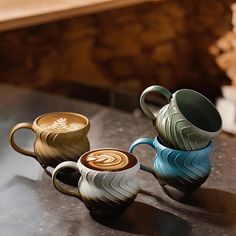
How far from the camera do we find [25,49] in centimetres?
230

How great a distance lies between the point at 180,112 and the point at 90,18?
68.0 inches

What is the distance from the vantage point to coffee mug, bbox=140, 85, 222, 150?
95 centimetres

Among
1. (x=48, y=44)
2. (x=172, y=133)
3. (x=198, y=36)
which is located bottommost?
(x=198, y=36)

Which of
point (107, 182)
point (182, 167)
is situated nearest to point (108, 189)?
point (107, 182)

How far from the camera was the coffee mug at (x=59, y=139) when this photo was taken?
1022 mm

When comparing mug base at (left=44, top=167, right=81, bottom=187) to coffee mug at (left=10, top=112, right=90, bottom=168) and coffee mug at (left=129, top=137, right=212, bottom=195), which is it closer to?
coffee mug at (left=10, top=112, right=90, bottom=168)

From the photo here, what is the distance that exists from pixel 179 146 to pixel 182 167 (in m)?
0.04

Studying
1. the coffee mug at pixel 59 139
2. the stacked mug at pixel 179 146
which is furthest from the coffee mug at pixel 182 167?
the coffee mug at pixel 59 139

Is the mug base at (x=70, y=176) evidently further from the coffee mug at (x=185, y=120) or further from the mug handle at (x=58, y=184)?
the coffee mug at (x=185, y=120)

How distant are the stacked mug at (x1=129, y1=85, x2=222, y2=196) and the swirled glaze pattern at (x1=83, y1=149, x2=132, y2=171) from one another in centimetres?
9

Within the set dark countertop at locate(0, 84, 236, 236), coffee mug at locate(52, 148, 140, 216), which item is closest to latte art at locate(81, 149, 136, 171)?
coffee mug at locate(52, 148, 140, 216)

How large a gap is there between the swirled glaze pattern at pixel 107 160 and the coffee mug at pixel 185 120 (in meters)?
0.10

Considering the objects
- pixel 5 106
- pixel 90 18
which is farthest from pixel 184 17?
pixel 5 106

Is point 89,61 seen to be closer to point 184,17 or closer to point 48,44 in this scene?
point 48,44
